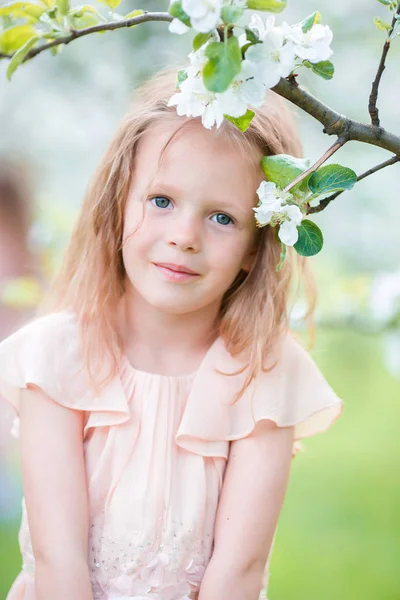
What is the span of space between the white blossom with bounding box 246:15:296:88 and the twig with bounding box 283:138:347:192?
9 centimetres

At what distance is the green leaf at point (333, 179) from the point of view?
0.85m

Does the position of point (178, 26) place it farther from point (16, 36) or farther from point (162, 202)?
point (162, 202)

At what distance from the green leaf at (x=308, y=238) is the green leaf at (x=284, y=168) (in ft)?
0.24

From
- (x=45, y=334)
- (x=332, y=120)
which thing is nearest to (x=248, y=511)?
(x=45, y=334)

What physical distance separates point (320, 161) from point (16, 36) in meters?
0.35

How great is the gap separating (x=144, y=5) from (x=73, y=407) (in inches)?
77.2

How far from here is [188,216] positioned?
1126 millimetres

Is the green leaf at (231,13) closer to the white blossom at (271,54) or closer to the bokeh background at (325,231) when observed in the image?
the white blossom at (271,54)

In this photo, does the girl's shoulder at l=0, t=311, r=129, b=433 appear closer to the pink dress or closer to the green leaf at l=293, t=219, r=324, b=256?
the pink dress

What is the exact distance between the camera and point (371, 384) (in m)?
3.33

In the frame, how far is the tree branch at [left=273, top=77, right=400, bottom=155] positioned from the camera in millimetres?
810

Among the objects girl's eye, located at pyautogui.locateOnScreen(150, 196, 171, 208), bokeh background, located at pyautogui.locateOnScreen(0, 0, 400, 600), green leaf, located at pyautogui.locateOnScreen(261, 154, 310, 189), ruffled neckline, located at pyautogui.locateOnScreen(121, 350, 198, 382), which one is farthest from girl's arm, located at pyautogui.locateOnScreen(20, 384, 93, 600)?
bokeh background, located at pyautogui.locateOnScreen(0, 0, 400, 600)

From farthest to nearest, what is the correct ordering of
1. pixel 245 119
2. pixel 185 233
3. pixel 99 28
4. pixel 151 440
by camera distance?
pixel 151 440
pixel 185 233
pixel 245 119
pixel 99 28

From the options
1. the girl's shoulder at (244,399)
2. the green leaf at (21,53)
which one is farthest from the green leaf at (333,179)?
the girl's shoulder at (244,399)
